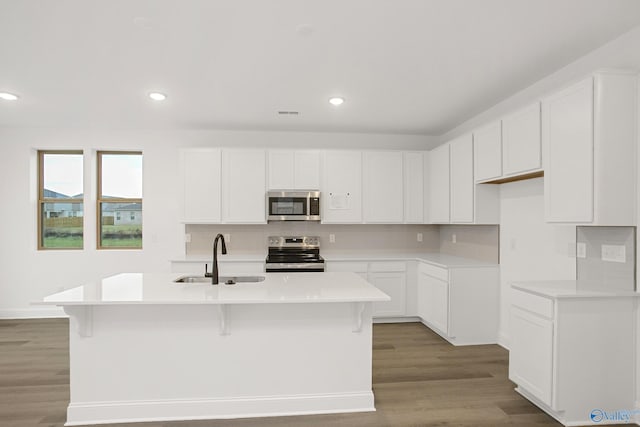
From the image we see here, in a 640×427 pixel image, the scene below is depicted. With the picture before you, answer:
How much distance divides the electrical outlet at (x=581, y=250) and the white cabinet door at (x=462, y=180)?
47.7 inches


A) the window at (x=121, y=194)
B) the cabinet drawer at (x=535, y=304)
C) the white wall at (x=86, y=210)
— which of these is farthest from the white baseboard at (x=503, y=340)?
the window at (x=121, y=194)

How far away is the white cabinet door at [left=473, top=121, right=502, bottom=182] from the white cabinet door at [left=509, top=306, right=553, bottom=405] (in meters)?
1.39

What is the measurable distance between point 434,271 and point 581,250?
1674 millimetres

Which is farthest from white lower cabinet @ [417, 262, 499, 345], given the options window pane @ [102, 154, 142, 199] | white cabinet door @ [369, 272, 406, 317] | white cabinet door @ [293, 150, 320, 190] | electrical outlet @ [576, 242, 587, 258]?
window pane @ [102, 154, 142, 199]

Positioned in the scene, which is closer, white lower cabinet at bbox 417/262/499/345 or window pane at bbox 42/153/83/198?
white lower cabinet at bbox 417/262/499/345

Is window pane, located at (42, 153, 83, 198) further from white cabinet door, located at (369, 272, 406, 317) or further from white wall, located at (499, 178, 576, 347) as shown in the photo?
white wall, located at (499, 178, 576, 347)

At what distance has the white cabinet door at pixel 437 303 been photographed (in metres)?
4.04

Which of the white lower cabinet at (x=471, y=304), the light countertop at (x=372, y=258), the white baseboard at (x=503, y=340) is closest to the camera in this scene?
the white baseboard at (x=503, y=340)

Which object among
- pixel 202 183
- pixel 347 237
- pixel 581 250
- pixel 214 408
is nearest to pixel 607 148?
pixel 581 250

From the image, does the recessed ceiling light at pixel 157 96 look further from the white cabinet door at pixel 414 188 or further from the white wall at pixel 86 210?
the white cabinet door at pixel 414 188

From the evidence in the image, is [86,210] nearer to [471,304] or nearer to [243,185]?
[243,185]

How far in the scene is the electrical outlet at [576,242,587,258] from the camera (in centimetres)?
284

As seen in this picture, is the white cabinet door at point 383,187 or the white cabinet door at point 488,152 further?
the white cabinet door at point 383,187

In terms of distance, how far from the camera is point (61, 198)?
17.0ft
